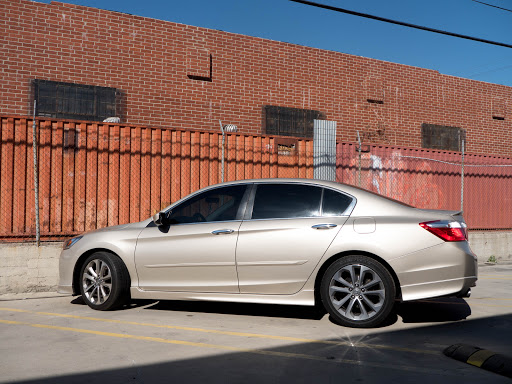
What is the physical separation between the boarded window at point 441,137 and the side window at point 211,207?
12.2 m

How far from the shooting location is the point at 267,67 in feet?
48.6

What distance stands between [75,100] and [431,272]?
947 centimetres

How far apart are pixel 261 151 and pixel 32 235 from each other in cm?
452

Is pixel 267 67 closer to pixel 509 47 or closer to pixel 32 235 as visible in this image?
pixel 509 47

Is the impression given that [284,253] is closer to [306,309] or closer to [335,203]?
[335,203]

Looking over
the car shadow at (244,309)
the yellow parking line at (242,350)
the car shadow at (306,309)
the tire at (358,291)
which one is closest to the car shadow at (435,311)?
the car shadow at (306,309)

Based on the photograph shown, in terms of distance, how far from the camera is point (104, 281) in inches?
269

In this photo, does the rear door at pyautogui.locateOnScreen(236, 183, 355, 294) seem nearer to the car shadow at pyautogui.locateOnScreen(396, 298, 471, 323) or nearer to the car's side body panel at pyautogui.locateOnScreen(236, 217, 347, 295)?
the car's side body panel at pyautogui.locateOnScreen(236, 217, 347, 295)

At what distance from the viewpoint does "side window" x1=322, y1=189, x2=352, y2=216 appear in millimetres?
6082

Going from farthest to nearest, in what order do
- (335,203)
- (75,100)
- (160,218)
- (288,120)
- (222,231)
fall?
(288,120) < (75,100) < (160,218) < (222,231) < (335,203)

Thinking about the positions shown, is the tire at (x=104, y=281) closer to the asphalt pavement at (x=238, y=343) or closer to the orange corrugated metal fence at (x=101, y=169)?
the asphalt pavement at (x=238, y=343)

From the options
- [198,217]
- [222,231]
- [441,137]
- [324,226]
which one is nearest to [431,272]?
[324,226]

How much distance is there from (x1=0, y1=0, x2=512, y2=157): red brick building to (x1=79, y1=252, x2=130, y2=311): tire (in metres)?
6.40

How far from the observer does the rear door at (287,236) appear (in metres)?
5.94
